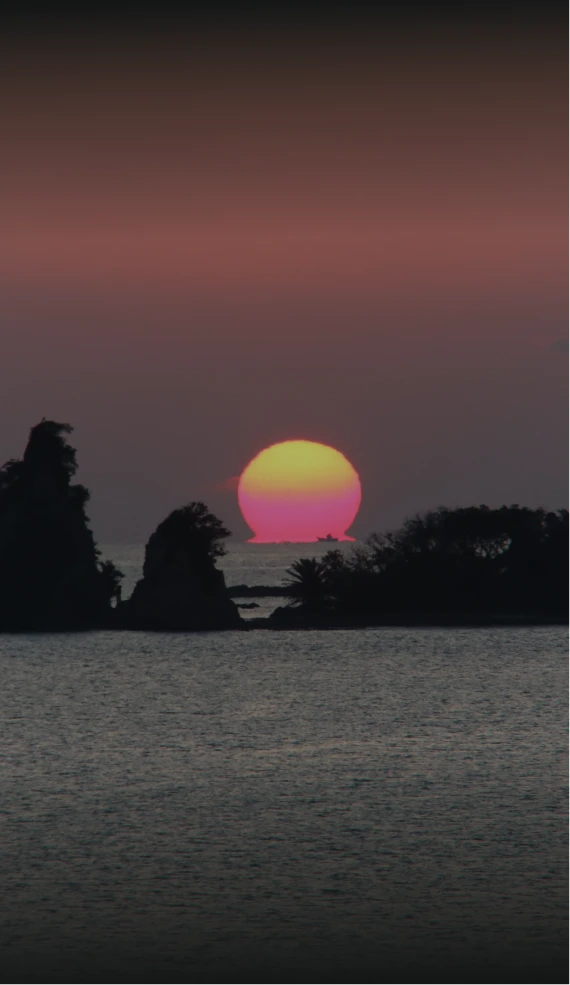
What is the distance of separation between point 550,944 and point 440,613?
495ft

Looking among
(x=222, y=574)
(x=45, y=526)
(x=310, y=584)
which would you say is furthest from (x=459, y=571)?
(x=45, y=526)

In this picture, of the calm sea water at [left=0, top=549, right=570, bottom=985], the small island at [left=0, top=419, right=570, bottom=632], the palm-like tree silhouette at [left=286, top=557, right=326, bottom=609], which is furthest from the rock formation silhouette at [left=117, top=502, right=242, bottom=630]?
the calm sea water at [left=0, top=549, right=570, bottom=985]

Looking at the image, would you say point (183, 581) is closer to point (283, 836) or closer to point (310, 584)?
point (310, 584)

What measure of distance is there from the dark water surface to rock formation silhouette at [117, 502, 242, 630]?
161 feet

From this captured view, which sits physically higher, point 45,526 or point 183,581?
point 45,526

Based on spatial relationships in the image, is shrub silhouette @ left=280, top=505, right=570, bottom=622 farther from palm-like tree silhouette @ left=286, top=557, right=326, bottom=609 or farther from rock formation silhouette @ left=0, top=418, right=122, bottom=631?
rock formation silhouette @ left=0, top=418, right=122, bottom=631

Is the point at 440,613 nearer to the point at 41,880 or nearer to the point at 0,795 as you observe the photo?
the point at 0,795

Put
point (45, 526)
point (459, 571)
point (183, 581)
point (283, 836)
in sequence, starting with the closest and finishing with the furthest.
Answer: point (283, 836) → point (45, 526) → point (183, 581) → point (459, 571)

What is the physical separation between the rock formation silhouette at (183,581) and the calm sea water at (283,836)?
4886cm

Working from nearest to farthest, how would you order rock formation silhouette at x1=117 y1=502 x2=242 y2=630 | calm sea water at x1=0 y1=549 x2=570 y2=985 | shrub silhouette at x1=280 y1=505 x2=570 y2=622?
calm sea water at x1=0 y1=549 x2=570 y2=985, rock formation silhouette at x1=117 y1=502 x2=242 y2=630, shrub silhouette at x1=280 y1=505 x2=570 y2=622

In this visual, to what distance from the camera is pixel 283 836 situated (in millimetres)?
40281

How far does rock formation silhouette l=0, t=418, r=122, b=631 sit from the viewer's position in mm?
144125

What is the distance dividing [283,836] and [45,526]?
107 meters

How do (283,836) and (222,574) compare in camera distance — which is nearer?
(283,836)
